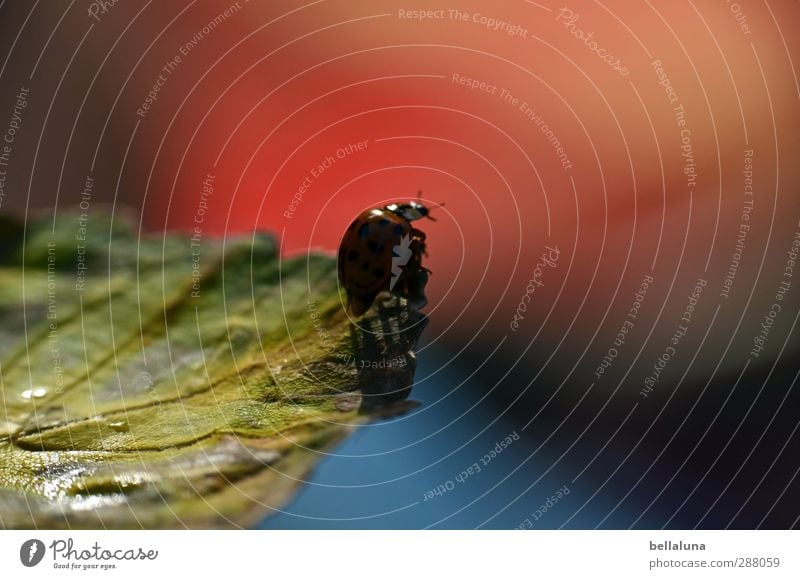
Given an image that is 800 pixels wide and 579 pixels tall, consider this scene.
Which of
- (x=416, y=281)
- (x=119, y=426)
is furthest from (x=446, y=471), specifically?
(x=119, y=426)

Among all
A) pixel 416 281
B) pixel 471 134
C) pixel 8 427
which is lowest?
pixel 8 427

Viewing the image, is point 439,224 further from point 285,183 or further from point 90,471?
point 90,471

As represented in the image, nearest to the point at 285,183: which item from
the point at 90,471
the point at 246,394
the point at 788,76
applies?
the point at 246,394

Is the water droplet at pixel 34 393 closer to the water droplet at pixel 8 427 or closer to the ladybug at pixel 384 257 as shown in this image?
the water droplet at pixel 8 427
